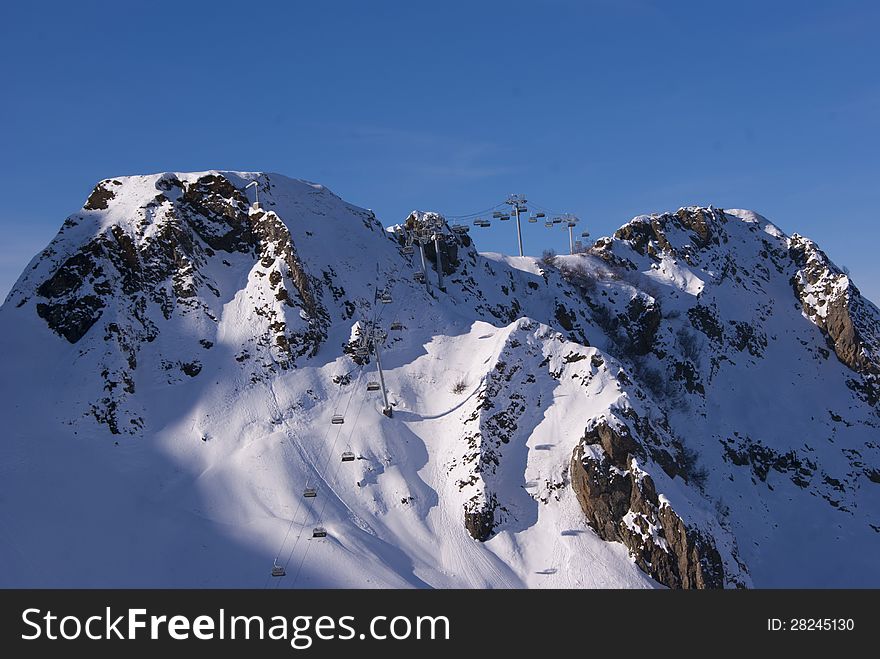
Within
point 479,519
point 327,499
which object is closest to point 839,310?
point 479,519

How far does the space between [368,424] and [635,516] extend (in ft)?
62.2

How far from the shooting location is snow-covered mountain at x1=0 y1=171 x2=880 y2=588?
4888cm

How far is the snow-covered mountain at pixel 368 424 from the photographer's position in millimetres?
48875

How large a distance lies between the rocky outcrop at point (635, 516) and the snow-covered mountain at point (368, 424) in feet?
0.44

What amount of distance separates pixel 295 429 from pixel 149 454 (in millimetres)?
9539

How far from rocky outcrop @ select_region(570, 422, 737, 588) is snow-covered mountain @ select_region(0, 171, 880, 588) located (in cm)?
13

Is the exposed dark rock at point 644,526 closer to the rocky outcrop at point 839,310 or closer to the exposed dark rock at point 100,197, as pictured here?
the rocky outcrop at point 839,310

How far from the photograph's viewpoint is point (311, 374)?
60.4 m

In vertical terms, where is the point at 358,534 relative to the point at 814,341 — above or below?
below

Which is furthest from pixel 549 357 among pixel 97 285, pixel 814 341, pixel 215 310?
pixel 814 341

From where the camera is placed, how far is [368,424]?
57.4 m

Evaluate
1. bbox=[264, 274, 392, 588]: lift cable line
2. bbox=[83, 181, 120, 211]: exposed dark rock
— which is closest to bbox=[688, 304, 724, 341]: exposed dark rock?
bbox=[264, 274, 392, 588]: lift cable line

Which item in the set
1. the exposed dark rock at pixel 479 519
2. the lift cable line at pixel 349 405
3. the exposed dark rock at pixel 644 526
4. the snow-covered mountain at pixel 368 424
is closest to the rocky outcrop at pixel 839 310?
the snow-covered mountain at pixel 368 424

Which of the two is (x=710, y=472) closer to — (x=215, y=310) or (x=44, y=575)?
(x=215, y=310)
